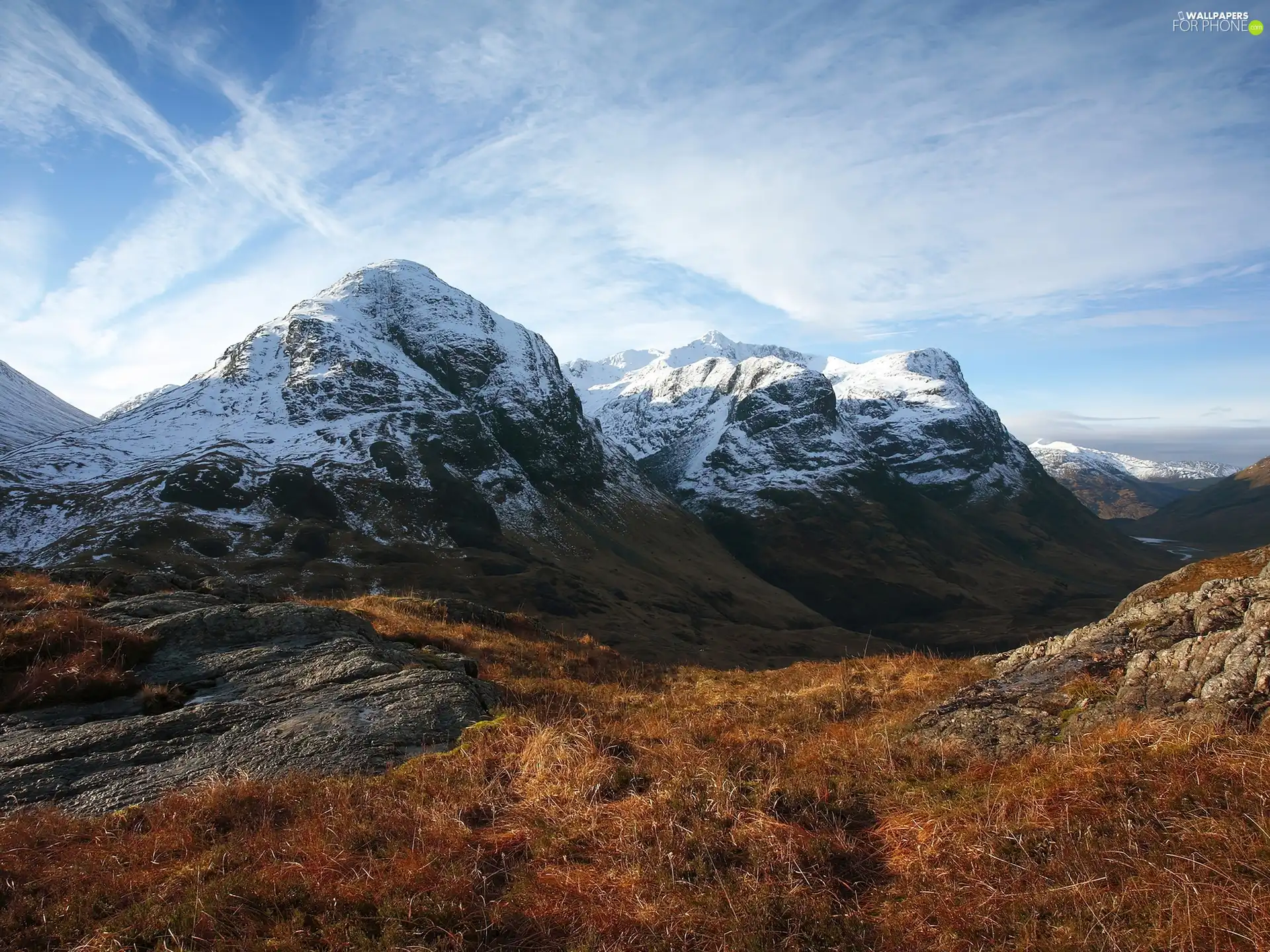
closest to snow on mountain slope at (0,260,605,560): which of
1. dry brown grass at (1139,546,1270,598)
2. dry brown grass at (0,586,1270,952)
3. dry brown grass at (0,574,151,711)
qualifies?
dry brown grass at (0,574,151,711)

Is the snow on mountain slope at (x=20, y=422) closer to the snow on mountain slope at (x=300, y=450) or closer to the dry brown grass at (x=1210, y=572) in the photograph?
the snow on mountain slope at (x=300, y=450)

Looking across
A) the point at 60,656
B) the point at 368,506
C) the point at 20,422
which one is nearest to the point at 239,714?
the point at 60,656

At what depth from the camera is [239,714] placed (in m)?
9.55

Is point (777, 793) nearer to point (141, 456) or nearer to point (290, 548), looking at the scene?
point (290, 548)

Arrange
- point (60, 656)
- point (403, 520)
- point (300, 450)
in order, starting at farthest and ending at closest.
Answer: point (300, 450) < point (403, 520) < point (60, 656)

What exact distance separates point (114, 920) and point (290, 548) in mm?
113663

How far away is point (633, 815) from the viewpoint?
6.27 meters

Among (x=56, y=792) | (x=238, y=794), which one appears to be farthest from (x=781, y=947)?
(x=56, y=792)

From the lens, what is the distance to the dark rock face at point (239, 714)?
7.90 m

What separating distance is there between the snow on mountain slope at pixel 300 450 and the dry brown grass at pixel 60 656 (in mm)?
105260

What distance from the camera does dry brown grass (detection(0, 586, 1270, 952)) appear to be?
15.5 ft

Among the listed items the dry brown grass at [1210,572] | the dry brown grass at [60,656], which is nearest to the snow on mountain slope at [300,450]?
the dry brown grass at [60,656]

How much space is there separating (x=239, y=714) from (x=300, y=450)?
146177 millimetres

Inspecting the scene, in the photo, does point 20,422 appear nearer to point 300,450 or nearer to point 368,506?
point 300,450
